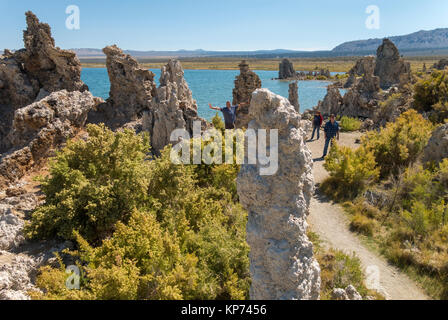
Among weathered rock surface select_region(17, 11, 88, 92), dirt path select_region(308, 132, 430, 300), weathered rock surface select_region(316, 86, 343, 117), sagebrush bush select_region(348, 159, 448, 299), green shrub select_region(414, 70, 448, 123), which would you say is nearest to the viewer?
dirt path select_region(308, 132, 430, 300)

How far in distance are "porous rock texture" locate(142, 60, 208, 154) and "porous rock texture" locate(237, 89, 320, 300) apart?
24.4 feet

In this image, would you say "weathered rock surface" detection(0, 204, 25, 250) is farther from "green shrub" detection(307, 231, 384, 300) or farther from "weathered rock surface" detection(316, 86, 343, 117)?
"weathered rock surface" detection(316, 86, 343, 117)

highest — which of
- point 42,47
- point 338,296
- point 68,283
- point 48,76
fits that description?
point 42,47

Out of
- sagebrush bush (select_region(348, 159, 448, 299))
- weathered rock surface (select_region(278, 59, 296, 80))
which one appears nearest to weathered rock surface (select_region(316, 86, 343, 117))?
sagebrush bush (select_region(348, 159, 448, 299))

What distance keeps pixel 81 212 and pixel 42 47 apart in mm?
9980

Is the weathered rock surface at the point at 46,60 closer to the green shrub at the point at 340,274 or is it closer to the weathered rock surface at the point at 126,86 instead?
the weathered rock surface at the point at 126,86

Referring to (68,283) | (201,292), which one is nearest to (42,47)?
(68,283)

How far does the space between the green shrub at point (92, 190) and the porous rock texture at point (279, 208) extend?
12.0 feet

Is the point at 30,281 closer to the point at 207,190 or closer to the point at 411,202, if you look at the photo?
the point at 207,190

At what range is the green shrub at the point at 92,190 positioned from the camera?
648cm

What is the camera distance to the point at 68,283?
4.76 meters

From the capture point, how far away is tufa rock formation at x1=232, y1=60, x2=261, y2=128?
15227 mm

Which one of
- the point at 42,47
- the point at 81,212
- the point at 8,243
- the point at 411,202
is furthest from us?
the point at 42,47
